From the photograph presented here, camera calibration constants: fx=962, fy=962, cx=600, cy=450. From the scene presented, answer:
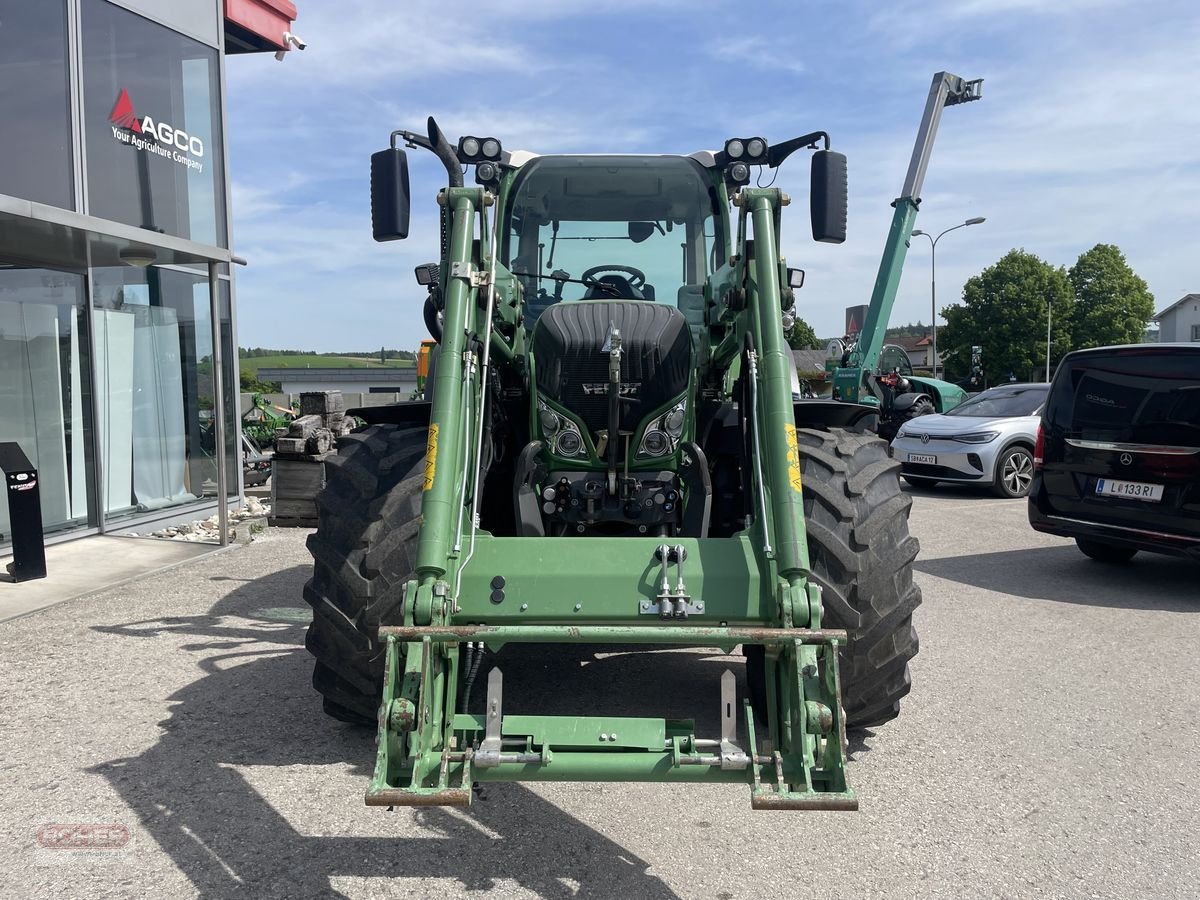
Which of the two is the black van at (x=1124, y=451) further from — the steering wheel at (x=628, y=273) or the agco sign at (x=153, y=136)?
the agco sign at (x=153, y=136)

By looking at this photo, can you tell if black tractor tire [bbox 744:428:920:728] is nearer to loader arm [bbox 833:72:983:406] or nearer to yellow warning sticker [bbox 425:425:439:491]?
yellow warning sticker [bbox 425:425:439:491]

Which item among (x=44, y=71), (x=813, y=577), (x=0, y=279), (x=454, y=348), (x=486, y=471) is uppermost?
(x=44, y=71)

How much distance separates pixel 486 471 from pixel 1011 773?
2513mm

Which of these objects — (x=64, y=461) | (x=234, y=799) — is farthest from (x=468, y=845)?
(x=64, y=461)

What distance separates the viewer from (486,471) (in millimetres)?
4223

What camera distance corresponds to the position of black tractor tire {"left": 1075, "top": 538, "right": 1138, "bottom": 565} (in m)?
8.48

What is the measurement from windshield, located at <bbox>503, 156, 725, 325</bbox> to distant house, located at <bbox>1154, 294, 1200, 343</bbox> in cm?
7248

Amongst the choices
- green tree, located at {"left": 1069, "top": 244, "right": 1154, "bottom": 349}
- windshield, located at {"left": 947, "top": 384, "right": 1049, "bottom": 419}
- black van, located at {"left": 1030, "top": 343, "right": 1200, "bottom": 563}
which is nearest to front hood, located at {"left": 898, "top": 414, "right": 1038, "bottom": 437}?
windshield, located at {"left": 947, "top": 384, "right": 1049, "bottom": 419}

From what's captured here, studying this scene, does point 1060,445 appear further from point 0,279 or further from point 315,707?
point 0,279

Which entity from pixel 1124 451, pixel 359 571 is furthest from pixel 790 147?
pixel 1124 451

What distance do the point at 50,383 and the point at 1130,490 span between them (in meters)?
9.63

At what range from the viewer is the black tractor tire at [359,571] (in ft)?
12.3

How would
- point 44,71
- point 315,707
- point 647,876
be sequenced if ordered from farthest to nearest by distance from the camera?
point 44,71, point 315,707, point 647,876

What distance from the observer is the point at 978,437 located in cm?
1280
